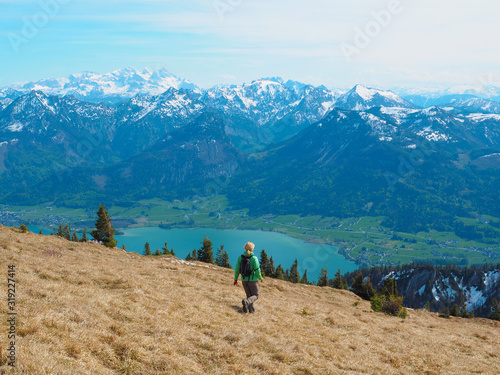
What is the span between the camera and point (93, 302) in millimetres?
18094

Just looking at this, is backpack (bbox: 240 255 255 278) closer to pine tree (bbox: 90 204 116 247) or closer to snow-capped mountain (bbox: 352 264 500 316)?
pine tree (bbox: 90 204 116 247)

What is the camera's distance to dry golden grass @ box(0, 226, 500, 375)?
12.7 metres

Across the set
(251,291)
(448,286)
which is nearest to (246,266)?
(251,291)

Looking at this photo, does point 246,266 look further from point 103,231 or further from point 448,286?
point 448,286

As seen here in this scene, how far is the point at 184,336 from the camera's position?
16.0m

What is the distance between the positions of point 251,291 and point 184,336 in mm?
7321

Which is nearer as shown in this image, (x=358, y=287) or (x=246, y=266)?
(x=246, y=266)

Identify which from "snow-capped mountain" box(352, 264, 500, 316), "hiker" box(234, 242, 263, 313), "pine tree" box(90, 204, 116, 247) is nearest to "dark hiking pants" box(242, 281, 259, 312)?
"hiker" box(234, 242, 263, 313)

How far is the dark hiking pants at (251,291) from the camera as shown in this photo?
21984 mm

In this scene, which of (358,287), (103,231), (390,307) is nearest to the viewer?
(390,307)

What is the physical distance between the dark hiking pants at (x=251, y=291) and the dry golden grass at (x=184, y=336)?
2.58 ft

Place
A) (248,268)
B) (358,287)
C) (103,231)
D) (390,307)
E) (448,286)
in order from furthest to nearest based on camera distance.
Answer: (448,286) → (358,287) → (103,231) → (390,307) → (248,268)

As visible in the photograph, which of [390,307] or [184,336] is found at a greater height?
[184,336]

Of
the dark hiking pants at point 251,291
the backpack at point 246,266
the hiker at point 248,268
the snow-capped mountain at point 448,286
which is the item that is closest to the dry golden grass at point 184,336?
the dark hiking pants at point 251,291
